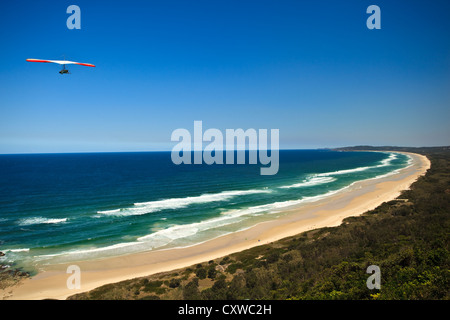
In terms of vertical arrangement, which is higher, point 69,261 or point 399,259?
point 399,259

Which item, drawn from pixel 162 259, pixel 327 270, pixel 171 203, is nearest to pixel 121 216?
pixel 171 203

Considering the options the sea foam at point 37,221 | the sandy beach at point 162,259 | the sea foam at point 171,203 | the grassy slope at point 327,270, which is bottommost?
the sandy beach at point 162,259

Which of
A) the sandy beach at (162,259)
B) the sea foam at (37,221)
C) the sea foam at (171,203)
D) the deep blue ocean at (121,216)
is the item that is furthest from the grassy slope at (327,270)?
the sea foam at (37,221)

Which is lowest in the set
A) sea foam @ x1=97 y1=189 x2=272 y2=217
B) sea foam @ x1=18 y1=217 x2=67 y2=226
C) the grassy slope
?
sea foam @ x1=18 y1=217 x2=67 y2=226

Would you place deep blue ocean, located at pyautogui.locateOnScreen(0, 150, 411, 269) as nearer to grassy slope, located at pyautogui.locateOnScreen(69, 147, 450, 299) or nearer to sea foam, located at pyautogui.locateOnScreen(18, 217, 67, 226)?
sea foam, located at pyautogui.locateOnScreen(18, 217, 67, 226)

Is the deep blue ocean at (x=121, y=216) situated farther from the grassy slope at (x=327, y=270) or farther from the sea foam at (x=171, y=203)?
the grassy slope at (x=327, y=270)

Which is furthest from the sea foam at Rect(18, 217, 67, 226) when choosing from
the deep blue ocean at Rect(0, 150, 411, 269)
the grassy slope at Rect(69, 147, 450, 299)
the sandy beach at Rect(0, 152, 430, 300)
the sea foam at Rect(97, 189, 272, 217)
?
the grassy slope at Rect(69, 147, 450, 299)
